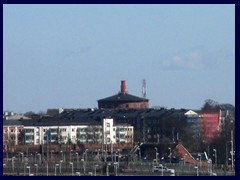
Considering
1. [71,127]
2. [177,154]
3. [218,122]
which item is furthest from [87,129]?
[177,154]

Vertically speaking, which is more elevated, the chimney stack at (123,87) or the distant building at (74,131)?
the chimney stack at (123,87)

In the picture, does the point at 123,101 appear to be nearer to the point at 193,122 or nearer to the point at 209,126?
the point at 193,122

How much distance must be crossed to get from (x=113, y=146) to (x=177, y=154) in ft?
19.3

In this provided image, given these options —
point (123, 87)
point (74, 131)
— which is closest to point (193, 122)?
point (74, 131)

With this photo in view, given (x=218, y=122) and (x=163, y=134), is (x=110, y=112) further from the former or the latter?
(x=218, y=122)

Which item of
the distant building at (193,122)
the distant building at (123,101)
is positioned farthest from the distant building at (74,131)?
the distant building at (123,101)

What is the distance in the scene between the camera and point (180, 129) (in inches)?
1024

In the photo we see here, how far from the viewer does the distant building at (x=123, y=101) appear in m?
35.9

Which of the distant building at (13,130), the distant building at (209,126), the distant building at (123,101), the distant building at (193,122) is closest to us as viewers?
the distant building at (209,126)

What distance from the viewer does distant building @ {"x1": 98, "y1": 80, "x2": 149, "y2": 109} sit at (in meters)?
35.9

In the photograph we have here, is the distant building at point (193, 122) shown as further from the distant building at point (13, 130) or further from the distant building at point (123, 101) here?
the distant building at point (123, 101)

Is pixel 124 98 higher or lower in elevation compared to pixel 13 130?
higher

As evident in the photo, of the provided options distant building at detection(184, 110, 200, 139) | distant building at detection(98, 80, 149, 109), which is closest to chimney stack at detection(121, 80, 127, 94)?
distant building at detection(98, 80, 149, 109)

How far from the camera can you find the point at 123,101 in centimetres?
3600
